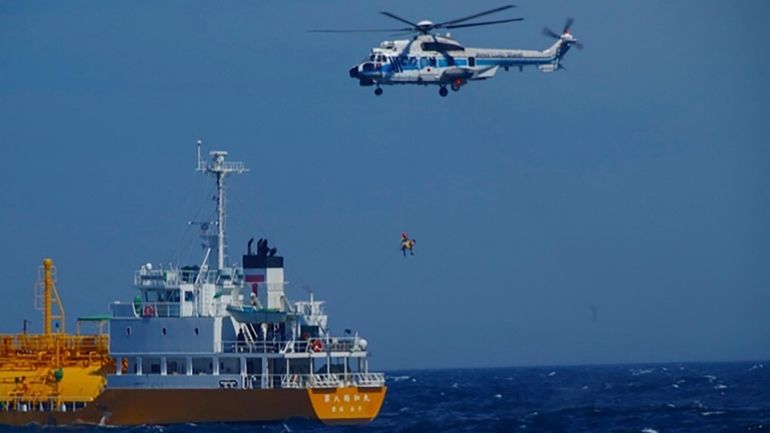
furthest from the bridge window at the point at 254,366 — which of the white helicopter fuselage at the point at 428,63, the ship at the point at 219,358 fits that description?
the white helicopter fuselage at the point at 428,63

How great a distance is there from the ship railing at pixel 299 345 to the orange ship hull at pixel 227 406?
1.52 metres

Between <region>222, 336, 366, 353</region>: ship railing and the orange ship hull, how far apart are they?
59.9 inches

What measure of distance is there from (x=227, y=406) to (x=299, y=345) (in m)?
3.27

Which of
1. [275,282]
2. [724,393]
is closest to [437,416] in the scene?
[275,282]

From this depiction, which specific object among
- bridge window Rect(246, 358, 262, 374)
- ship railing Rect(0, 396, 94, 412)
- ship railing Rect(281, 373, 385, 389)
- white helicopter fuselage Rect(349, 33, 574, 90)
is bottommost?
ship railing Rect(0, 396, 94, 412)

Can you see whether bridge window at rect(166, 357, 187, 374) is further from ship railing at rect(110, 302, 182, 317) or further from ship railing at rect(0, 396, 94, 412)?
ship railing at rect(0, 396, 94, 412)

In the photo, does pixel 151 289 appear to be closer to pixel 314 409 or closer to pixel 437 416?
pixel 314 409

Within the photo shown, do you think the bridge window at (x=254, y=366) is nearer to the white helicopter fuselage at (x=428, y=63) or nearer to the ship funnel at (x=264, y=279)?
the ship funnel at (x=264, y=279)

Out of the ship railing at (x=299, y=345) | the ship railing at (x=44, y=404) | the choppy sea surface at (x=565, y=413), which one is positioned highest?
the ship railing at (x=299, y=345)

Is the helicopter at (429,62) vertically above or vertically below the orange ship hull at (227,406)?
above

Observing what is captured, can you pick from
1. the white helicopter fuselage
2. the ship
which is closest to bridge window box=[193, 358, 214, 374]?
the ship

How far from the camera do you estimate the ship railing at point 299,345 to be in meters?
54.8

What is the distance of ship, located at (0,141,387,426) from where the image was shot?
53969 millimetres

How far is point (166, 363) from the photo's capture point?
2199 inches
